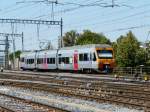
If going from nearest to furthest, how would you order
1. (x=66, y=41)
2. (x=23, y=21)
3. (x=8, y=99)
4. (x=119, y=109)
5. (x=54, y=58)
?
1. (x=119, y=109)
2. (x=8, y=99)
3. (x=54, y=58)
4. (x=23, y=21)
5. (x=66, y=41)

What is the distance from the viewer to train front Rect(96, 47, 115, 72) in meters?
47.4

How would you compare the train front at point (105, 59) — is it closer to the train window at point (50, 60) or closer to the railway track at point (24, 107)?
the train window at point (50, 60)

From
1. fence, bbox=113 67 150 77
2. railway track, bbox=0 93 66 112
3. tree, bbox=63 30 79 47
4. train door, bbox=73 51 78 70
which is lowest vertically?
railway track, bbox=0 93 66 112

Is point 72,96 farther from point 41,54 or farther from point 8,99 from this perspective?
point 41,54

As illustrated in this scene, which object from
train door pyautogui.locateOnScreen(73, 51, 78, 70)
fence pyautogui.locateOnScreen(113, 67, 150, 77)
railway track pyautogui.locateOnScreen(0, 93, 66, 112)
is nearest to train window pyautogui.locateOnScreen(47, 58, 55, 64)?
train door pyautogui.locateOnScreen(73, 51, 78, 70)

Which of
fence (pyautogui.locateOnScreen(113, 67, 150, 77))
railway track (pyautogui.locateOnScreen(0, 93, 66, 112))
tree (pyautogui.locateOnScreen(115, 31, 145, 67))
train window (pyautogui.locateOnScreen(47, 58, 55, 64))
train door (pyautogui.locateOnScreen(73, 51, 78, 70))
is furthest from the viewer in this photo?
train window (pyautogui.locateOnScreen(47, 58, 55, 64))

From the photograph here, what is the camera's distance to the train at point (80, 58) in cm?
4762

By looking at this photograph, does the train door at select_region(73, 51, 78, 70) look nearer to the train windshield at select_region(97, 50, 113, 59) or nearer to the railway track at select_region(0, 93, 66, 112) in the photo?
the train windshield at select_region(97, 50, 113, 59)

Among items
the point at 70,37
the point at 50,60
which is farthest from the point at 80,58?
the point at 70,37

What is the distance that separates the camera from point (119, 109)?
55.1 ft

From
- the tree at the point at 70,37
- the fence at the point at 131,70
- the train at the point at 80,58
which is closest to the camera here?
the fence at the point at 131,70

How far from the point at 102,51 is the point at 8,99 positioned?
89.7ft

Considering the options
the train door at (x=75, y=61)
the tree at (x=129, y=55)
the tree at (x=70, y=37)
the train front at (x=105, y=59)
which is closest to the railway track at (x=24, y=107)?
the train front at (x=105, y=59)

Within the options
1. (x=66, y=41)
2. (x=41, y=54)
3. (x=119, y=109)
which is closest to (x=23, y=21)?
(x=41, y=54)
